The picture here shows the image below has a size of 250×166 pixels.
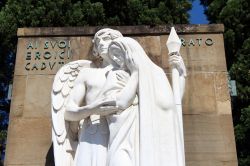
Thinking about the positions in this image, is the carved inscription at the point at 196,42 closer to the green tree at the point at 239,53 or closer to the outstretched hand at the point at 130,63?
the outstretched hand at the point at 130,63

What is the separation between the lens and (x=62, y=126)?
25.4 feet

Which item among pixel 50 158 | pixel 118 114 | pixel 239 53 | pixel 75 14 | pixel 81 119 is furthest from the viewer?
pixel 239 53

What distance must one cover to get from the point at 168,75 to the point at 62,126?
237 centimetres

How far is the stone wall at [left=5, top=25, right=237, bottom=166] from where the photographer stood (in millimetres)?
8602

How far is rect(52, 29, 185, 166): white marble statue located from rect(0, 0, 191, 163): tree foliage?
7726 millimetres

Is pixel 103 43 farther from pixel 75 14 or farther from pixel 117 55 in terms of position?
pixel 75 14

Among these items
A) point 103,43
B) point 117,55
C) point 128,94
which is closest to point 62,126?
point 128,94

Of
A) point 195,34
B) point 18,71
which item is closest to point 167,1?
point 195,34

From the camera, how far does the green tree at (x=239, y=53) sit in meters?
14.8

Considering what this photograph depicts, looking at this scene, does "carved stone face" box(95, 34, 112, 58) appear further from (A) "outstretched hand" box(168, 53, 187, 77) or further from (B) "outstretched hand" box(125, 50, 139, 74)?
(A) "outstretched hand" box(168, 53, 187, 77)

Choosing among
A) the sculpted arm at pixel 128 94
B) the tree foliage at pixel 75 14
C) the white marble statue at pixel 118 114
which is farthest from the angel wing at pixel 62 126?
the tree foliage at pixel 75 14

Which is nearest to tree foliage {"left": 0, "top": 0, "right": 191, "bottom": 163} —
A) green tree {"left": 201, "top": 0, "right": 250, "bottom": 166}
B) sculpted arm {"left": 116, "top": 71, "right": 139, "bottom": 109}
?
green tree {"left": 201, "top": 0, "right": 250, "bottom": 166}

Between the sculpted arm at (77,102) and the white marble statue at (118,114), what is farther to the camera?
the sculpted arm at (77,102)

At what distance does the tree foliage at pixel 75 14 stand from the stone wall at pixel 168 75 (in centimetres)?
591
